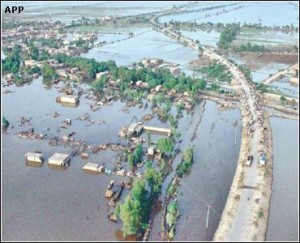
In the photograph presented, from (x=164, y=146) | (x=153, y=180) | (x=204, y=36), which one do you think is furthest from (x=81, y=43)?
(x=153, y=180)

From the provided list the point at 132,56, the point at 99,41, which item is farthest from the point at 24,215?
the point at 99,41

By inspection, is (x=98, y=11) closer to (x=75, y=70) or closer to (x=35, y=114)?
(x=75, y=70)

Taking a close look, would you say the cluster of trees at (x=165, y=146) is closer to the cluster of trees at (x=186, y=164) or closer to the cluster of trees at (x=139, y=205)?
the cluster of trees at (x=186, y=164)

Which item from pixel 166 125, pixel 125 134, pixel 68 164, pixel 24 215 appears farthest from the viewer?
pixel 166 125

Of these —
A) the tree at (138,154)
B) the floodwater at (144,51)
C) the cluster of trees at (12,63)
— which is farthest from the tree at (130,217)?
the cluster of trees at (12,63)

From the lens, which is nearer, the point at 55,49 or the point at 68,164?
the point at 68,164

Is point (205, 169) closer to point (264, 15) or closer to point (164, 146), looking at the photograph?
point (164, 146)
